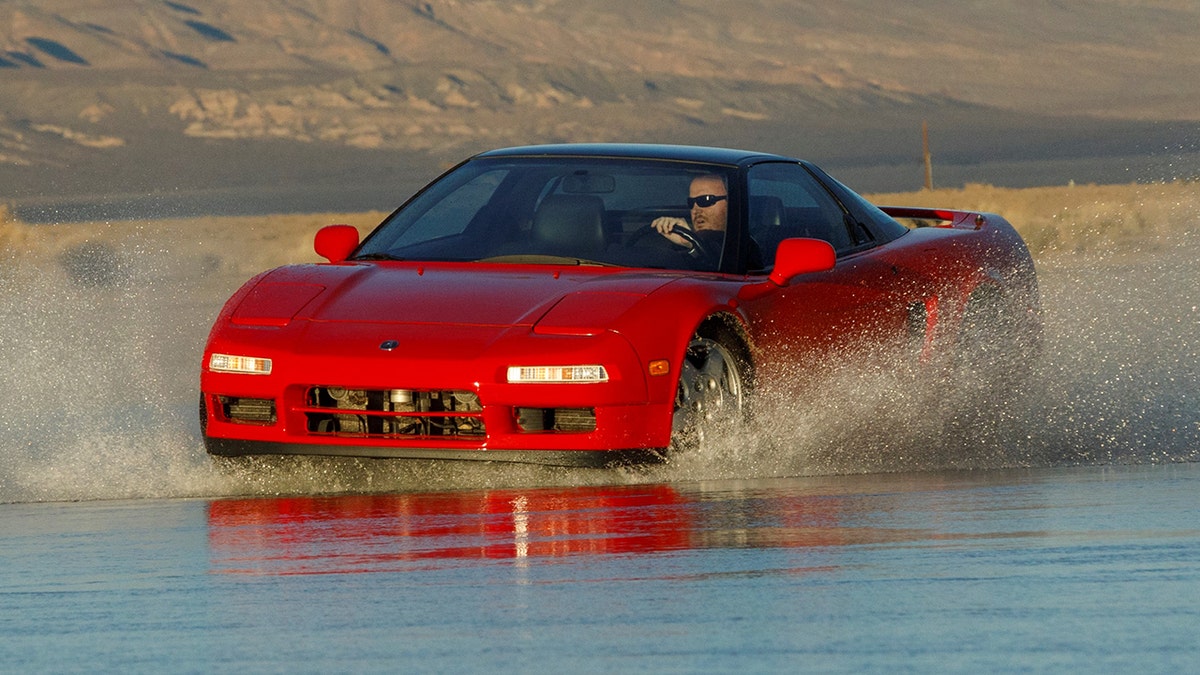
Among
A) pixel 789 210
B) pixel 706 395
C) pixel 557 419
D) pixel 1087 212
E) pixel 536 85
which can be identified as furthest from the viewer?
pixel 536 85

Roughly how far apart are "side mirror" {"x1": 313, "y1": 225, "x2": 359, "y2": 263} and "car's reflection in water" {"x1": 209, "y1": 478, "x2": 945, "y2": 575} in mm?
1595

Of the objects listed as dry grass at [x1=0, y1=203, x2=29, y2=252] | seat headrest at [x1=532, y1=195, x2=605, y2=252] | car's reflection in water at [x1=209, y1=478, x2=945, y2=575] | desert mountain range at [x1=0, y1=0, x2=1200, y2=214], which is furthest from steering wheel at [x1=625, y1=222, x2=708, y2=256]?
desert mountain range at [x1=0, y1=0, x2=1200, y2=214]

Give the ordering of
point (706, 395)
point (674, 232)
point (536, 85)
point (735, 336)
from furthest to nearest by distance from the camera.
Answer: point (536, 85), point (674, 232), point (735, 336), point (706, 395)

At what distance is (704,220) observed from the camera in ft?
29.1

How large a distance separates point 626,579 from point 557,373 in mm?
1949

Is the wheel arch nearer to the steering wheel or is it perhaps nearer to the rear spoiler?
the steering wheel

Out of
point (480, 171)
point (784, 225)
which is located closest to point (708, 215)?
point (784, 225)

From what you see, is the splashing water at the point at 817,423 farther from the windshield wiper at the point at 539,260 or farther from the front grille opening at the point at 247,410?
the windshield wiper at the point at 539,260

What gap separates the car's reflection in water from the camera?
247 inches

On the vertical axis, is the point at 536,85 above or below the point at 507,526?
above

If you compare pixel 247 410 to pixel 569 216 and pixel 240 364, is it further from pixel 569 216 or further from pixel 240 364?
pixel 569 216

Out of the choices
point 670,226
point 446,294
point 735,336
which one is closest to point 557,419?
point 446,294

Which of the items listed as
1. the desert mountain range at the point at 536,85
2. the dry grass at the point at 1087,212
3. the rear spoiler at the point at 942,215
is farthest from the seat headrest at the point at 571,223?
the desert mountain range at the point at 536,85

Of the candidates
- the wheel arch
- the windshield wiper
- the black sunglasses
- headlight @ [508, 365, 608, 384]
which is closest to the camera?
headlight @ [508, 365, 608, 384]
